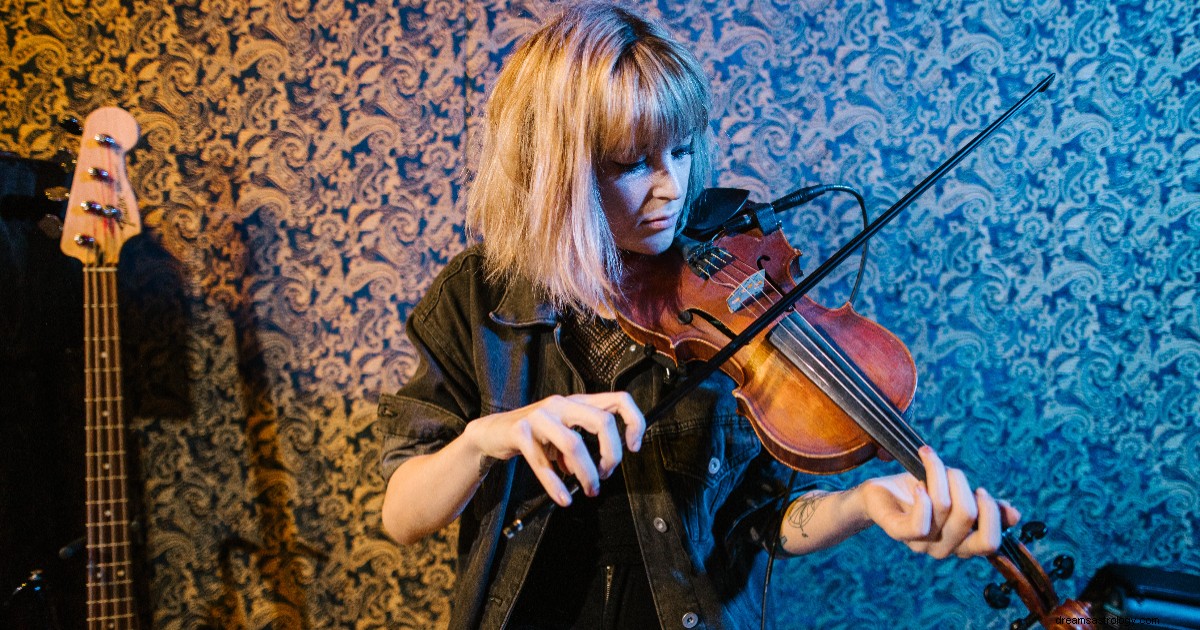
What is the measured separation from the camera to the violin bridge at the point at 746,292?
94cm

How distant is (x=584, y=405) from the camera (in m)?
0.76

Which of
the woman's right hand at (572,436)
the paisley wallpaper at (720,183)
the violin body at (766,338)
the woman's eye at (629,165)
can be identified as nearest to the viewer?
the woman's right hand at (572,436)

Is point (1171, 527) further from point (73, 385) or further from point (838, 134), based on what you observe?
point (73, 385)

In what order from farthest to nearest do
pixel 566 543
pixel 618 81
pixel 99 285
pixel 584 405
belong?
pixel 99 285 < pixel 566 543 < pixel 618 81 < pixel 584 405

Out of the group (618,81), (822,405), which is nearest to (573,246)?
Result: (618,81)

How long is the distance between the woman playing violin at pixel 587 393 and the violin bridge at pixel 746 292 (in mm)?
120

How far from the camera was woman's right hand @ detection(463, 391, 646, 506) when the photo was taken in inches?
29.2

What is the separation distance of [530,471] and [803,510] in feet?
1.36

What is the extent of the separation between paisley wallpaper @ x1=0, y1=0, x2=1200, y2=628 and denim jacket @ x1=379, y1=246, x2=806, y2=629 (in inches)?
15.1

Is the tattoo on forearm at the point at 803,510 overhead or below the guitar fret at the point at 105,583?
below

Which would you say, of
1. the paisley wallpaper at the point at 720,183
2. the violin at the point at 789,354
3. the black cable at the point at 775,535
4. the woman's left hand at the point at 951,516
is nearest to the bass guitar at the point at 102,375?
the paisley wallpaper at the point at 720,183

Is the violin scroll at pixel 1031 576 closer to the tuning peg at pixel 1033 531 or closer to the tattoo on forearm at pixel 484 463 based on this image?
the tuning peg at pixel 1033 531

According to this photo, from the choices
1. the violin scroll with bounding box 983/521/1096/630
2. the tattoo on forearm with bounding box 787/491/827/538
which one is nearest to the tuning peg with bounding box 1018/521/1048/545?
the violin scroll with bounding box 983/521/1096/630

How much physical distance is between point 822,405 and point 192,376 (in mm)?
1238
